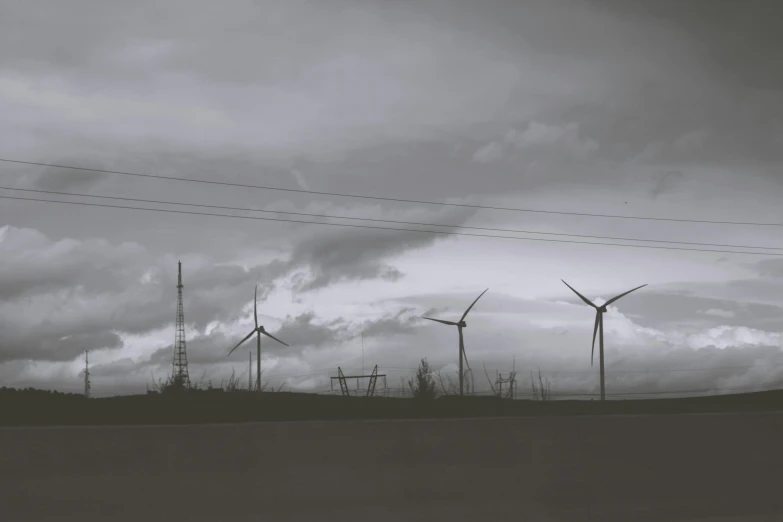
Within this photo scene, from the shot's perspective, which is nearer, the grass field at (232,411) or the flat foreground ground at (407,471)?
the flat foreground ground at (407,471)

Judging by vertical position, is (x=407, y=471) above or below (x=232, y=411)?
below

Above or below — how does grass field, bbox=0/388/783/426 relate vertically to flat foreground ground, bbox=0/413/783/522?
above

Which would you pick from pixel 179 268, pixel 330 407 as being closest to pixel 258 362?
pixel 179 268

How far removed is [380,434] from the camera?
8570mm

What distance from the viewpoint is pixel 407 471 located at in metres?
8.62

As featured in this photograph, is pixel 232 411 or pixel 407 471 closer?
pixel 407 471

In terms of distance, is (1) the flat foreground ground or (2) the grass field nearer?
(1) the flat foreground ground

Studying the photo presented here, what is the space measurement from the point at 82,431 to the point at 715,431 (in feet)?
23.0

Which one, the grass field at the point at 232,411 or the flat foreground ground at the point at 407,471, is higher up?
the grass field at the point at 232,411

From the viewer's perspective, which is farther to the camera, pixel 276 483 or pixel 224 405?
pixel 224 405

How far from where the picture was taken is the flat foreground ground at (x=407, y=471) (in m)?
7.54

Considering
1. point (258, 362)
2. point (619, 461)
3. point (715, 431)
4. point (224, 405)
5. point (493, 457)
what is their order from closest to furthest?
point (493, 457), point (619, 461), point (715, 431), point (224, 405), point (258, 362)

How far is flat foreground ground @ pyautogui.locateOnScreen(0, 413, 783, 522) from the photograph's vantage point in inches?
297

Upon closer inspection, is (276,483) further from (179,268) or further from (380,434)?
(179,268)
